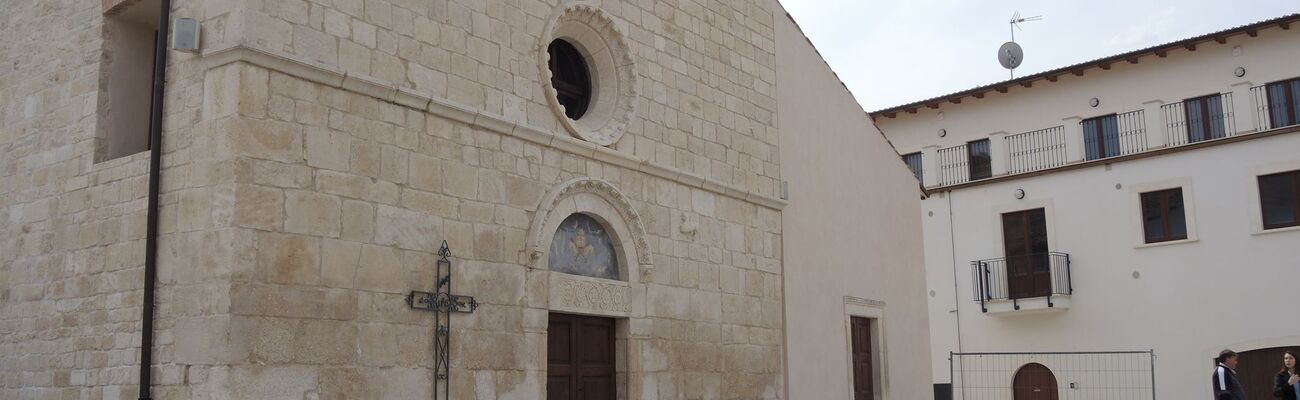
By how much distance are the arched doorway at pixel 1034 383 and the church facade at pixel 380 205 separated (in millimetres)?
11438

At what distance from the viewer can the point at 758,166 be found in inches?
520

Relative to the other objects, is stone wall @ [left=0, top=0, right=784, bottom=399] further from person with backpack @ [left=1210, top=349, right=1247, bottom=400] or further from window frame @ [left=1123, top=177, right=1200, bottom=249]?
window frame @ [left=1123, top=177, right=1200, bottom=249]

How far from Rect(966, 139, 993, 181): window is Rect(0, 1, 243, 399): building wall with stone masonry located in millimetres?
19079

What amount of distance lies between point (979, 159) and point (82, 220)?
19.8 m

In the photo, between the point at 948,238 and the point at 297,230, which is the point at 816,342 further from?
the point at 948,238

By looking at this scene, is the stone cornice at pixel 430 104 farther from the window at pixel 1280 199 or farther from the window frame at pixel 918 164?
the window frame at pixel 918 164

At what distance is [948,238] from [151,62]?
734 inches

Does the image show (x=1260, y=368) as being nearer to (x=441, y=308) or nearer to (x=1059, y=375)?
(x=1059, y=375)

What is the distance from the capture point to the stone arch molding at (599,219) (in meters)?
9.66

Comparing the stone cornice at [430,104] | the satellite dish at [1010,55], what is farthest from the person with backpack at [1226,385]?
the satellite dish at [1010,55]

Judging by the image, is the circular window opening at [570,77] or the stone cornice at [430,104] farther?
the circular window opening at [570,77]

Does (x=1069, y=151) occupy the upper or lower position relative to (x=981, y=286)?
upper

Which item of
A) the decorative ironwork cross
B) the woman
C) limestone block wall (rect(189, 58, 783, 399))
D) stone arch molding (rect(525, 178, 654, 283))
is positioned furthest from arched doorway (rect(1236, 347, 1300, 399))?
the decorative ironwork cross

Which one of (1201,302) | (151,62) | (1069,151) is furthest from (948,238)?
(151,62)
